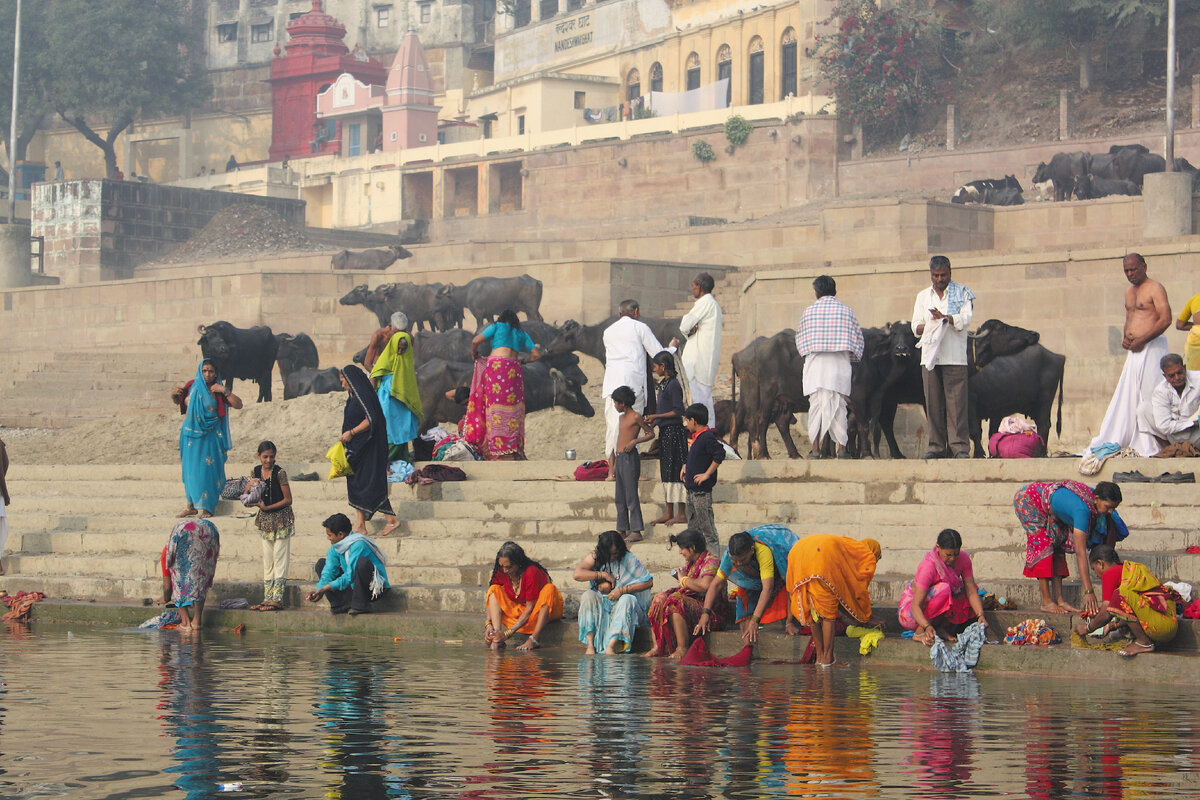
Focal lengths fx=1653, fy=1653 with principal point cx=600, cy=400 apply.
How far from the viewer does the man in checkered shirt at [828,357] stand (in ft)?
39.4

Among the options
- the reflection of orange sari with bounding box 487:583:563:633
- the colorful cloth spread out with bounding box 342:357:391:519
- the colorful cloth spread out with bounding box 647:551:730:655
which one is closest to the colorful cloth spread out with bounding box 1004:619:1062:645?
the colorful cloth spread out with bounding box 647:551:730:655

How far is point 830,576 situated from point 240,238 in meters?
33.4

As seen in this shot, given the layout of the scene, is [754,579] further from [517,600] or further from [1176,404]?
[1176,404]

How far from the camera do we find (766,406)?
1397cm

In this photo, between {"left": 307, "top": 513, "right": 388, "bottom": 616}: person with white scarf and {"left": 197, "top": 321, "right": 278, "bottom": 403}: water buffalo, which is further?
{"left": 197, "top": 321, "right": 278, "bottom": 403}: water buffalo

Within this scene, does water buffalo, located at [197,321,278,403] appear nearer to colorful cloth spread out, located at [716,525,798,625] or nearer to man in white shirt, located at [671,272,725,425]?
man in white shirt, located at [671,272,725,425]

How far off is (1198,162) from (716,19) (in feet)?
64.7

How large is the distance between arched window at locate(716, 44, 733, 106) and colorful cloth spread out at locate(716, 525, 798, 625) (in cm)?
4032

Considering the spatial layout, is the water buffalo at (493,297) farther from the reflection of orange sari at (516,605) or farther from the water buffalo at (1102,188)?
the reflection of orange sari at (516,605)

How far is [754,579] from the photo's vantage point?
9.23 meters

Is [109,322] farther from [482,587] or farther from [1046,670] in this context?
[1046,670]

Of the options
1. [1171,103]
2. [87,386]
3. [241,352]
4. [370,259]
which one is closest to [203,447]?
[241,352]

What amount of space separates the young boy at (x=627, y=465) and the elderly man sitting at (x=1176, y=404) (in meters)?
3.39

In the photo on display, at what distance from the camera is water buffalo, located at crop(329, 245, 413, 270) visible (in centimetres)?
3020
